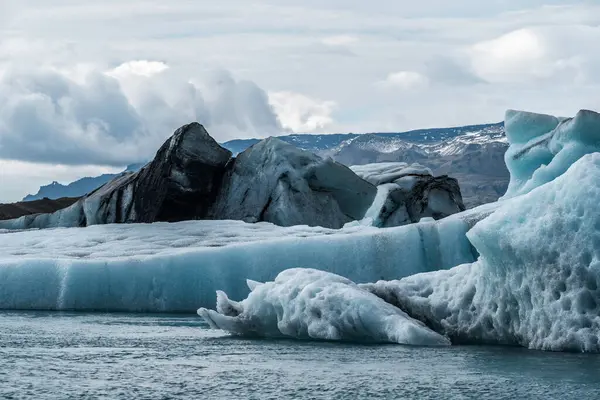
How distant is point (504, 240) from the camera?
11625 millimetres

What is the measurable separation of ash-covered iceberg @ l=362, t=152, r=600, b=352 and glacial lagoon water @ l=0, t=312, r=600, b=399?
35 cm

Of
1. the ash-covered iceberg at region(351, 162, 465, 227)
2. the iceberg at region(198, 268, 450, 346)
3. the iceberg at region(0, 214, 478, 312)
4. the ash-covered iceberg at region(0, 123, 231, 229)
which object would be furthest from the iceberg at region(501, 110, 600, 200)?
the iceberg at region(198, 268, 450, 346)

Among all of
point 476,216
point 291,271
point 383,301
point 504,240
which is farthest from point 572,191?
point 476,216

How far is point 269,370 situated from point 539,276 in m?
3.42

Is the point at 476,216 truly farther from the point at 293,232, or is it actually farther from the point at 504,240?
the point at 504,240

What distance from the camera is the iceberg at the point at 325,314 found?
40.6ft

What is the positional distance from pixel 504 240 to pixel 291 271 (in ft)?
10.4

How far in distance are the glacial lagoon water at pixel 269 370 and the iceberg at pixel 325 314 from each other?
1.10 ft

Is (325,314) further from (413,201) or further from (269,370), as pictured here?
(413,201)

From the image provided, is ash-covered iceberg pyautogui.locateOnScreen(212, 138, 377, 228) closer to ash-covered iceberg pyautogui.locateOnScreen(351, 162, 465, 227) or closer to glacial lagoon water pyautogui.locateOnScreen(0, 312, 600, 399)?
ash-covered iceberg pyautogui.locateOnScreen(351, 162, 465, 227)

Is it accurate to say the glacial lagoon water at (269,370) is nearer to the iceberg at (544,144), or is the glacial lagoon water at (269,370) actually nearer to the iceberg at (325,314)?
the iceberg at (325,314)

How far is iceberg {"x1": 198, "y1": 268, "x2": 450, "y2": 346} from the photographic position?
12367mm

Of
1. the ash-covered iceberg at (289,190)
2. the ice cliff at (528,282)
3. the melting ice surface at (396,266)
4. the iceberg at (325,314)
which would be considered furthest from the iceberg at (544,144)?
the iceberg at (325,314)

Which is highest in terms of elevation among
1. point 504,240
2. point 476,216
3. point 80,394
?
point 476,216
